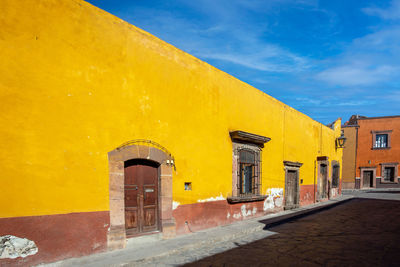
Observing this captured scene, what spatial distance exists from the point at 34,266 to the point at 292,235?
5.84m

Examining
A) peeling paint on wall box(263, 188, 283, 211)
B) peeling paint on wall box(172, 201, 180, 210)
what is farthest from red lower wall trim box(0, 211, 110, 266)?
peeling paint on wall box(263, 188, 283, 211)

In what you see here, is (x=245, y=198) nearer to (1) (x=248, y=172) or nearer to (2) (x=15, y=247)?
(1) (x=248, y=172)

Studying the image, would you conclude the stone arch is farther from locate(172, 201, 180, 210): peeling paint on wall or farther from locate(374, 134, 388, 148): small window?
locate(374, 134, 388, 148): small window

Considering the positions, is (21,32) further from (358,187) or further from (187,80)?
(358,187)

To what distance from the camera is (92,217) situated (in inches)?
178

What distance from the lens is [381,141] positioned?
25.0 meters

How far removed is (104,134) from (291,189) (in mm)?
9536

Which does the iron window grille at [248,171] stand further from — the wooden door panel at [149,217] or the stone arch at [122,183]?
the wooden door panel at [149,217]

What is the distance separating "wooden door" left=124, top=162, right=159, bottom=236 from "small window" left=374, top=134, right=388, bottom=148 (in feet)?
89.6

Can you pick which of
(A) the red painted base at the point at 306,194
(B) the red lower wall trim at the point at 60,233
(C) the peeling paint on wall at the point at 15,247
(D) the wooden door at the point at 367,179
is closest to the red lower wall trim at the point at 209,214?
(B) the red lower wall trim at the point at 60,233

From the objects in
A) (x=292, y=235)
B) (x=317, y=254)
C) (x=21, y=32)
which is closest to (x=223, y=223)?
(x=292, y=235)

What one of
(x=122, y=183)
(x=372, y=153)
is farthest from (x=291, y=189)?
(x=372, y=153)

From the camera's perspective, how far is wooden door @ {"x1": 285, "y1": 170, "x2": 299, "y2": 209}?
10930 mm

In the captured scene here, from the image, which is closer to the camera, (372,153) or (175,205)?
(175,205)
